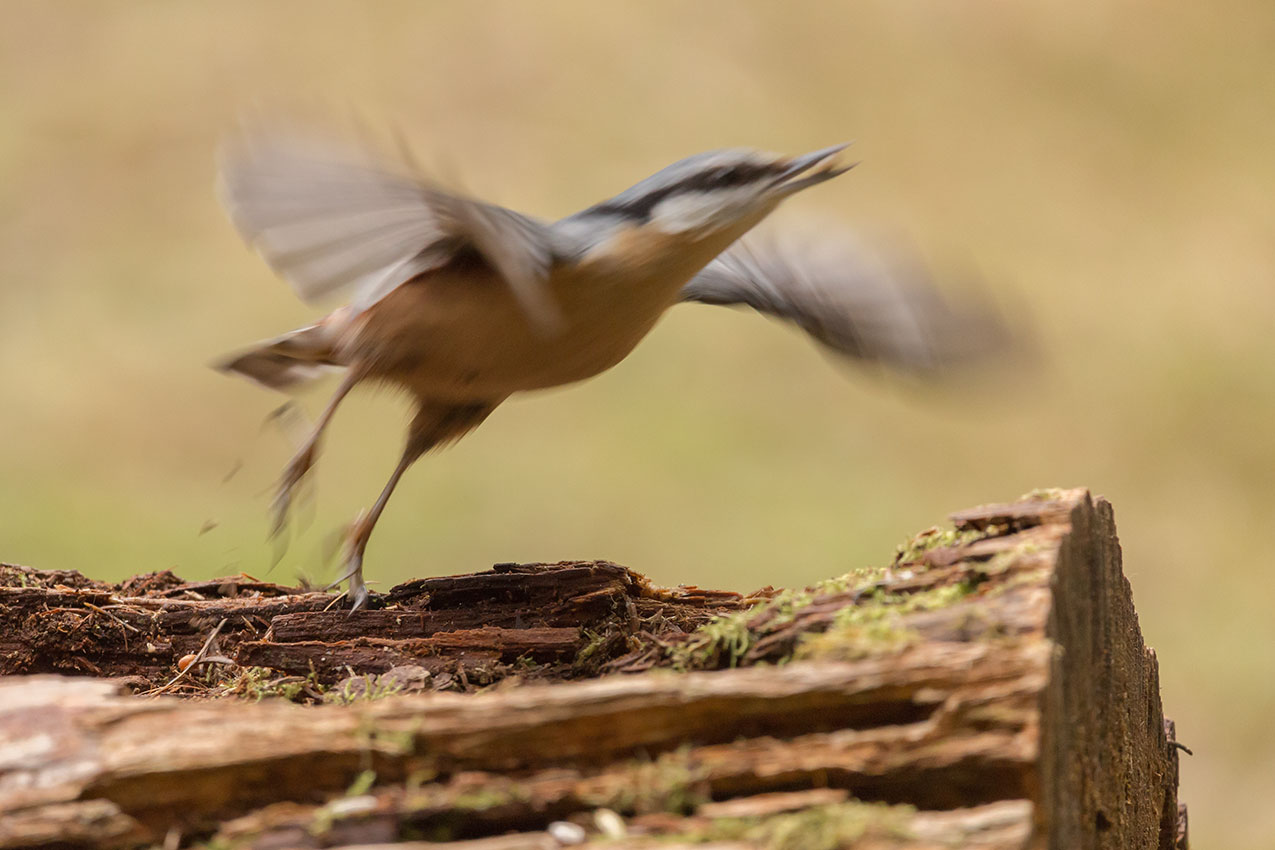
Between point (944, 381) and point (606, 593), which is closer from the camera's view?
point (606, 593)

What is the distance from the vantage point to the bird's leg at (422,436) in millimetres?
2266

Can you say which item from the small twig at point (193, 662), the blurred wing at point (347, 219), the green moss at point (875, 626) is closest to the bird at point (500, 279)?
the blurred wing at point (347, 219)

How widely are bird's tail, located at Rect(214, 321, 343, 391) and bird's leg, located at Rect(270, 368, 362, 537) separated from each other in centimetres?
10

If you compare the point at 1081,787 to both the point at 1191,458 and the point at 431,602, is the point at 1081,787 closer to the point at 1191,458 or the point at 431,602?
the point at 431,602

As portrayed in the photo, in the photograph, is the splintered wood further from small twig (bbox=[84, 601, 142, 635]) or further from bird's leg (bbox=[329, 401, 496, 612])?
bird's leg (bbox=[329, 401, 496, 612])

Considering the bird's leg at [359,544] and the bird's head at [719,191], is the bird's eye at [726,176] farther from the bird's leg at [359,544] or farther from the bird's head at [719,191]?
the bird's leg at [359,544]

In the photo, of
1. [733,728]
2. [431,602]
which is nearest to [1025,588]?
[733,728]

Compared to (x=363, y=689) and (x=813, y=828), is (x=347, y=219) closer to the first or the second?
(x=363, y=689)

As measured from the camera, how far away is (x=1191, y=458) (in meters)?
4.68

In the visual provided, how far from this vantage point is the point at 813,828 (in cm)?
109

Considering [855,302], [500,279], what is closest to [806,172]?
[855,302]

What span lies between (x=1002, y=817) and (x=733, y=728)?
0.92 feet

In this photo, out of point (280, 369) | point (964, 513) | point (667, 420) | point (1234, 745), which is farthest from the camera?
point (667, 420)

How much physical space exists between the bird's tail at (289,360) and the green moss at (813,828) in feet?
4.32
